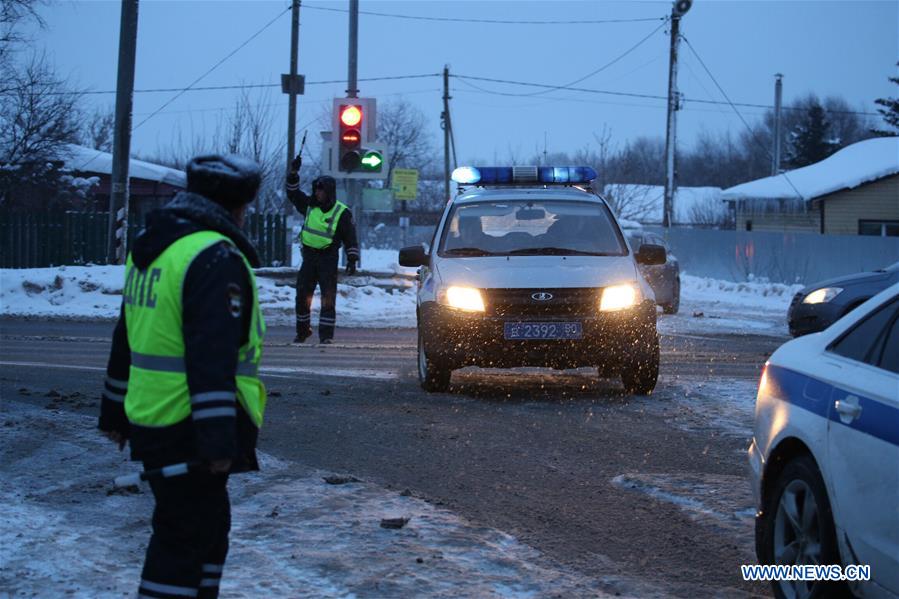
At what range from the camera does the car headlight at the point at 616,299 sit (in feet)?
31.6

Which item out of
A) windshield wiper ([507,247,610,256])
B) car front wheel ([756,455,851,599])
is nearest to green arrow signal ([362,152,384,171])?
windshield wiper ([507,247,610,256])

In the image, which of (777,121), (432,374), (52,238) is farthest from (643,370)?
(777,121)

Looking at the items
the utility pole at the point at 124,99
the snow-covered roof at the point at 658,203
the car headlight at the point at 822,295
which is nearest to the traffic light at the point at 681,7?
the snow-covered roof at the point at 658,203

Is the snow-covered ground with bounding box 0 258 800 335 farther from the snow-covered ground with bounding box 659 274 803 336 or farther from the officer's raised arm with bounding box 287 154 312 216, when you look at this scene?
the officer's raised arm with bounding box 287 154 312 216

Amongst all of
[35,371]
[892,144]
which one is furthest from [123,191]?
[892,144]

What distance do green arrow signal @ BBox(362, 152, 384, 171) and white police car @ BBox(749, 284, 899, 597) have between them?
14.4 meters

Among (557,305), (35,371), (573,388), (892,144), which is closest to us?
(557,305)

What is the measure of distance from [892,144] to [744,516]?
38.6 meters

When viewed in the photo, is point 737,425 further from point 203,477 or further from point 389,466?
point 203,477

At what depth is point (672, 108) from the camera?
37156mm

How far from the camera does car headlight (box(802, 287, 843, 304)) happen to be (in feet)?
40.5

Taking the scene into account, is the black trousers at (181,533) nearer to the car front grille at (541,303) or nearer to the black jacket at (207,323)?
the black jacket at (207,323)

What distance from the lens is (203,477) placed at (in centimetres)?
358

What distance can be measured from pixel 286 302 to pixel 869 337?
57.4 ft
